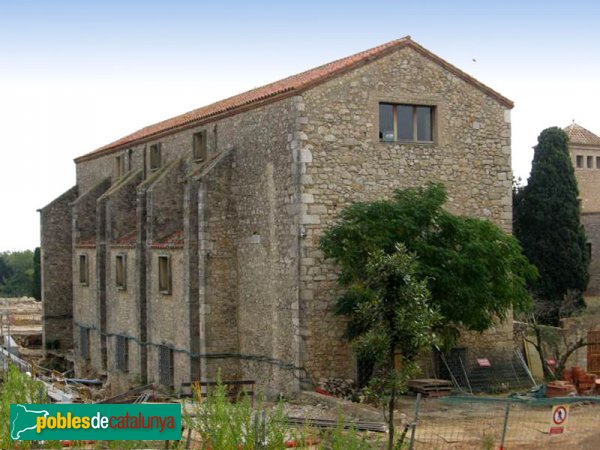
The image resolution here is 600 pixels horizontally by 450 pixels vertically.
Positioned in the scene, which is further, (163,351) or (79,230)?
(79,230)

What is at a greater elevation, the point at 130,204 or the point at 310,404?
the point at 130,204

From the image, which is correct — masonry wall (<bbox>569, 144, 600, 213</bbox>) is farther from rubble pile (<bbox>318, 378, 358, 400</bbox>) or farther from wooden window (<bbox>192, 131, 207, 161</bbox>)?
rubble pile (<bbox>318, 378, 358, 400</bbox>)

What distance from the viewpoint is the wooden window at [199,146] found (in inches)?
1016

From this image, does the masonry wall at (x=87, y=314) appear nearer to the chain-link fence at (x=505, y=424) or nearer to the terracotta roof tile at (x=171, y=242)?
the terracotta roof tile at (x=171, y=242)

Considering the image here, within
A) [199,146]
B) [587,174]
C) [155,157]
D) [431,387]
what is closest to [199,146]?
[199,146]

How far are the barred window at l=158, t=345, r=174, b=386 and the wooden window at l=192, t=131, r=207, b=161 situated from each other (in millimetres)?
5949

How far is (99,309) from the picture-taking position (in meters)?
31.5

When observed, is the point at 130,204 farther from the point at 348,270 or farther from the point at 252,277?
the point at 348,270

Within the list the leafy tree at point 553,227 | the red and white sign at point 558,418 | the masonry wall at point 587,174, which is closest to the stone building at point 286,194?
the red and white sign at point 558,418

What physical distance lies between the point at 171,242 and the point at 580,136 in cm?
3382

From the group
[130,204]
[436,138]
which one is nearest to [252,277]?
[436,138]

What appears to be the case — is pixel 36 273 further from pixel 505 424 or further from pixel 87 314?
pixel 505 424

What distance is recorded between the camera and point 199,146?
85.7ft

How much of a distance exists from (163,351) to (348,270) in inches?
355
